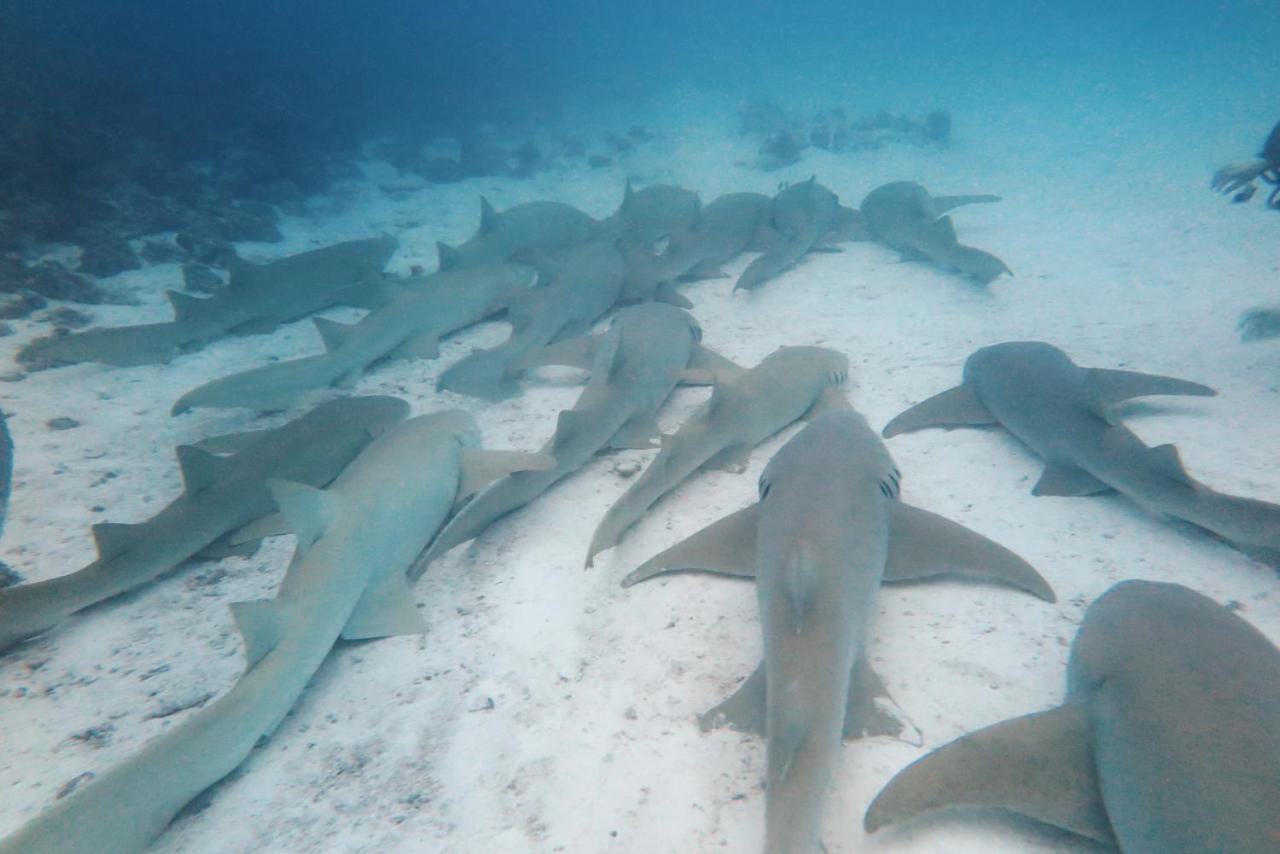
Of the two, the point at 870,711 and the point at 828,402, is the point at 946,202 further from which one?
the point at 870,711

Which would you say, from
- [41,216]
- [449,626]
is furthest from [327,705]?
[41,216]

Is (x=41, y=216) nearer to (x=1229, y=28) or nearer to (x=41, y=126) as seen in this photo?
(x=41, y=126)

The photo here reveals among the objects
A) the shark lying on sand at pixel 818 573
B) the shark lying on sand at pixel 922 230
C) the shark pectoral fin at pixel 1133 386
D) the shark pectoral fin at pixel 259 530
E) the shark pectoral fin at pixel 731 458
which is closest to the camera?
the shark lying on sand at pixel 818 573

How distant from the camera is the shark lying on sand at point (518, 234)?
930cm

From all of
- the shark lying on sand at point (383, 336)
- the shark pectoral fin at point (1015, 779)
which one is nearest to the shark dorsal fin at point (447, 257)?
the shark lying on sand at point (383, 336)

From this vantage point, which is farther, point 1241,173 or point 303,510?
point 1241,173

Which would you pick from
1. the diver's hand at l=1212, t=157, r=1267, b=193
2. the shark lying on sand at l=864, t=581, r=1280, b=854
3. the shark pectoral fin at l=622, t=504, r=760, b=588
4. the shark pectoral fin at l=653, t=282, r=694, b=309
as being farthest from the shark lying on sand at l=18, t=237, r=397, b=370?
the diver's hand at l=1212, t=157, r=1267, b=193

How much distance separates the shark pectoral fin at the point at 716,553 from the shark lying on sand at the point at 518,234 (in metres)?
6.62

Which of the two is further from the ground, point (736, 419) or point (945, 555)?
point (736, 419)

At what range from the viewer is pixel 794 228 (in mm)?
9383

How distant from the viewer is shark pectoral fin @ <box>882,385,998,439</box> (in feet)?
16.4

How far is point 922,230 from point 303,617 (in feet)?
30.3

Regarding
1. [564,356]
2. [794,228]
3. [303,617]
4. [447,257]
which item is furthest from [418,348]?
[794,228]

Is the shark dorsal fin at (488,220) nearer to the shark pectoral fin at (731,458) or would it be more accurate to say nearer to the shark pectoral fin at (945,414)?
the shark pectoral fin at (731,458)
